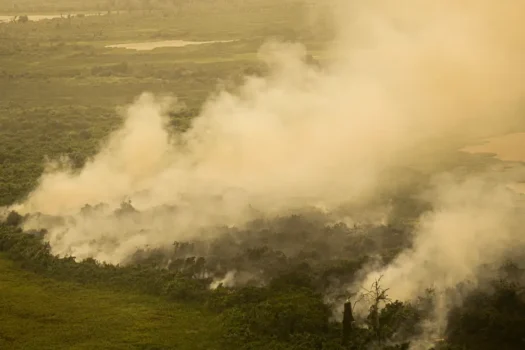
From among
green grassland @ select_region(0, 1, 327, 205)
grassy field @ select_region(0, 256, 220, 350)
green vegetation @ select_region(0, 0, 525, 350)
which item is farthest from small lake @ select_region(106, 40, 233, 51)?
grassy field @ select_region(0, 256, 220, 350)

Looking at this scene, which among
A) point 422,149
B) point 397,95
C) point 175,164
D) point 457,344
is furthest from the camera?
point 397,95

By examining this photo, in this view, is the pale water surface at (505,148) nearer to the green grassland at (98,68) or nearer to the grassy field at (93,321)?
the green grassland at (98,68)

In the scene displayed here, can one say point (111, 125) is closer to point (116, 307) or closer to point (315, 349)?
point (116, 307)

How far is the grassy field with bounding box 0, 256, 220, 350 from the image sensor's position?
32969 millimetres

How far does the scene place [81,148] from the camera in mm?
65125

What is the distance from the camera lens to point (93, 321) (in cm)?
3481

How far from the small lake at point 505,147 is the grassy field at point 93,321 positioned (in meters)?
30.4

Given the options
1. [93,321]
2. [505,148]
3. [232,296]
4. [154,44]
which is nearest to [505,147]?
[505,148]

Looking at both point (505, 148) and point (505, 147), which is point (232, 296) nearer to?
point (505, 148)

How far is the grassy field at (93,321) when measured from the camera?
108 feet

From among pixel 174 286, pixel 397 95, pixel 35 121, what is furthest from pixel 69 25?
pixel 174 286

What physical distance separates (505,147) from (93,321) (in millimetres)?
36672

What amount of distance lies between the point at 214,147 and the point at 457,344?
29.3m

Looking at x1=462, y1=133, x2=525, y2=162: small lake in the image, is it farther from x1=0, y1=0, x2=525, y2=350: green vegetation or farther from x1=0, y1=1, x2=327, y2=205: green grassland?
x1=0, y1=1, x2=327, y2=205: green grassland
